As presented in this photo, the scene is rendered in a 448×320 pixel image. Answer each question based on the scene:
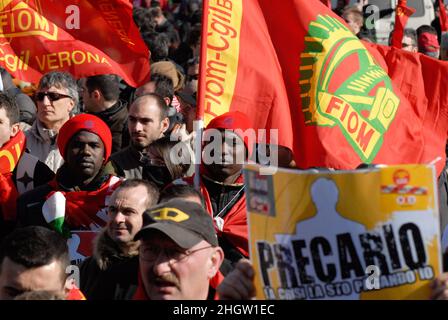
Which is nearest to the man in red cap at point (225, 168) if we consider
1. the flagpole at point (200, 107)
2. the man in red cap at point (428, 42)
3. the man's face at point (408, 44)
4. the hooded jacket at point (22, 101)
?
the flagpole at point (200, 107)

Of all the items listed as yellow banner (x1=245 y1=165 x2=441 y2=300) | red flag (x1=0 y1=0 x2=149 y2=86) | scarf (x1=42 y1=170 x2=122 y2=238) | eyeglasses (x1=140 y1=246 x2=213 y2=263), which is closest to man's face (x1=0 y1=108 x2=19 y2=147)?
scarf (x1=42 y1=170 x2=122 y2=238)

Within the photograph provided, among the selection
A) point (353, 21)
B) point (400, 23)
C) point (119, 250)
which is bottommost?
point (119, 250)

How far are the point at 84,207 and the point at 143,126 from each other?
1.40 meters

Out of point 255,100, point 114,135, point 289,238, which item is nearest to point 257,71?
point 255,100

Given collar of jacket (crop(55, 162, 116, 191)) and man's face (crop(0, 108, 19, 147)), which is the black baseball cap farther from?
man's face (crop(0, 108, 19, 147))

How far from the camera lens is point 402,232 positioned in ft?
11.5

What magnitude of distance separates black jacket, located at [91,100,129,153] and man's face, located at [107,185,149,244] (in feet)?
8.52

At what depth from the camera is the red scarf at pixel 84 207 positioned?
22.0 feet

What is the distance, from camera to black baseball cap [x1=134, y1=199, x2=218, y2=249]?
14.0ft

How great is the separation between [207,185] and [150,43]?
5.06 metres

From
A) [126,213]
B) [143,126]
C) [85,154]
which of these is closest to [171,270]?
[126,213]

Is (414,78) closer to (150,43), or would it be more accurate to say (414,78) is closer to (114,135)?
(114,135)

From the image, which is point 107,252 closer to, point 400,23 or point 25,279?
point 25,279

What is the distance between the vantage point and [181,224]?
4.35 meters
